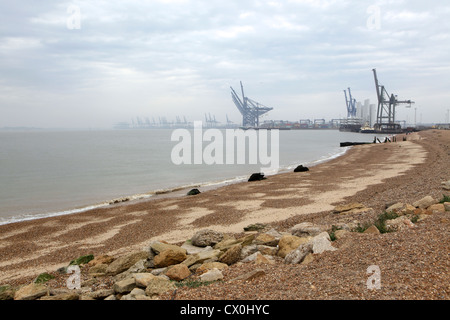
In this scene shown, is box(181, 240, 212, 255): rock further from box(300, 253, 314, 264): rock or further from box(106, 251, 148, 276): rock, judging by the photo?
box(300, 253, 314, 264): rock

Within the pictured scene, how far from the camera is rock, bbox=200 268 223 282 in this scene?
16.1 feet

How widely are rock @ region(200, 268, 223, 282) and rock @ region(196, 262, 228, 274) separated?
17.0 inches

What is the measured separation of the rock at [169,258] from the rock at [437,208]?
5297mm

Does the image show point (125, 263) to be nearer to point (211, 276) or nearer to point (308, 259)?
point (211, 276)

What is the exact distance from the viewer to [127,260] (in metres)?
6.66

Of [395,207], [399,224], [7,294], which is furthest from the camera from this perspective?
[395,207]

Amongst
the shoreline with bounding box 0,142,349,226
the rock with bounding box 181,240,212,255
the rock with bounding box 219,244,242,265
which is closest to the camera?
the rock with bounding box 219,244,242,265

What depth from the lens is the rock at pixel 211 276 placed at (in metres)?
4.91

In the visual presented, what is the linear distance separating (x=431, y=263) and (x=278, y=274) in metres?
1.86

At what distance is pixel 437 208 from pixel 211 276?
18.1 ft

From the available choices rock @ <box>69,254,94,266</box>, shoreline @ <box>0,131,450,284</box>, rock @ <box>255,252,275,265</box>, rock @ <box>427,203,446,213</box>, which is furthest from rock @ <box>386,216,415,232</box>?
rock @ <box>69,254,94,266</box>

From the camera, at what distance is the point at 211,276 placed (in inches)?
195

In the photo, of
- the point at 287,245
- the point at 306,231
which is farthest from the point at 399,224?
the point at 287,245
